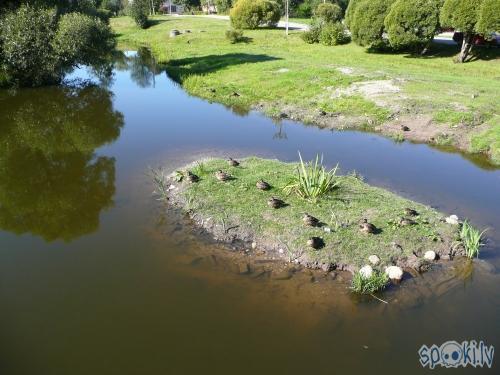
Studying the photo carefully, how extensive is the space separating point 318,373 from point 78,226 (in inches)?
311

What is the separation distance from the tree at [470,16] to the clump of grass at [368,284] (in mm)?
24220

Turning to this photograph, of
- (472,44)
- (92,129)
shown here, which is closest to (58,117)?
(92,129)

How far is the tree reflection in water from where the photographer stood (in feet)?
41.3

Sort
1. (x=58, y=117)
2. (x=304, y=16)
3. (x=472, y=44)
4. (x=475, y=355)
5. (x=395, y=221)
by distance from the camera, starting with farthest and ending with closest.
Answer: (x=304, y=16), (x=472, y=44), (x=58, y=117), (x=395, y=221), (x=475, y=355)

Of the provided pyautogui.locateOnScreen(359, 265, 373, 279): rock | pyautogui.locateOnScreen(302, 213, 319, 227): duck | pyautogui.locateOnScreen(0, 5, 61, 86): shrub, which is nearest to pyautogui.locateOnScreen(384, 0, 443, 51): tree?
pyautogui.locateOnScreen(0, 5, 61, 86): shrub

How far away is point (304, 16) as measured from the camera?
66.0 meters

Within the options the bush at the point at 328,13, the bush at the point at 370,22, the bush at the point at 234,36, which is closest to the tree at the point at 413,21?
the bush at the point at 370,22

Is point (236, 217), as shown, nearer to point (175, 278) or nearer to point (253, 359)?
point (175, 278)

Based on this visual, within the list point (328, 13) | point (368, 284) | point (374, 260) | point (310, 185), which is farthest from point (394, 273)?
point (328, 13)

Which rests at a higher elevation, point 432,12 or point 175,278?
point 432,12

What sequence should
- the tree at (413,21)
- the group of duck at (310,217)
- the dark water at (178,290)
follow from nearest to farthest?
the dark water at (178,290)
the group of duck at (310,217)
the tree at (413,21)

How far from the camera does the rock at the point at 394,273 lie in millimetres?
9840

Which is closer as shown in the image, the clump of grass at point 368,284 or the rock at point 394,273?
the clump of grass at point 368,284

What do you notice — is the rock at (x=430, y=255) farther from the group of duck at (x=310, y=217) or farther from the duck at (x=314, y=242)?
the duck at (x=314, y=242)
